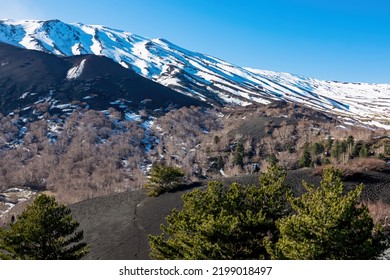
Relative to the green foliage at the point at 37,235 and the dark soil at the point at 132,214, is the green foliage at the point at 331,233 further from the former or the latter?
the dark soil at the point at 132,214

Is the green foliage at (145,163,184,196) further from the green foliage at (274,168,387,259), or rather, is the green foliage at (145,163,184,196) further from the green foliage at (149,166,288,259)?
the green foliage at (274,168,387,259)

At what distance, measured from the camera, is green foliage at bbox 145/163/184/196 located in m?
33.9

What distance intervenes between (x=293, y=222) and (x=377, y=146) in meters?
67.1

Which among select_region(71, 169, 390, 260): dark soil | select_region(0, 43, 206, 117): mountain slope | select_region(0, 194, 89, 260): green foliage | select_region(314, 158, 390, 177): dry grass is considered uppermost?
select_region(0, 43, 206, 117): mountain slope

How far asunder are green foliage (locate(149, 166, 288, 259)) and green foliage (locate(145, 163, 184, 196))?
19506 millimetres

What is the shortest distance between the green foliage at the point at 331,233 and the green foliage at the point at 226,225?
3.26 ft

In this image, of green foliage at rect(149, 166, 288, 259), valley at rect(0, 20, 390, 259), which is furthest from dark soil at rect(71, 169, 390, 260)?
green foliage at rect(149, 166, 288, 259)

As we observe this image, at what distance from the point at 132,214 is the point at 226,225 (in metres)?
20.4

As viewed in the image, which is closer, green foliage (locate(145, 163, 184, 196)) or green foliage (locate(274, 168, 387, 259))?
green foliage (locate(274, 168, 387, 259))

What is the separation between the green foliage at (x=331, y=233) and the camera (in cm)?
981

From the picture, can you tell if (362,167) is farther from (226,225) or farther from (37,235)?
(37,235)

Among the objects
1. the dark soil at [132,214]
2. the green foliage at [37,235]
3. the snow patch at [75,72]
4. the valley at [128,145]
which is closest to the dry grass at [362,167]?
the valley at [128,145]
